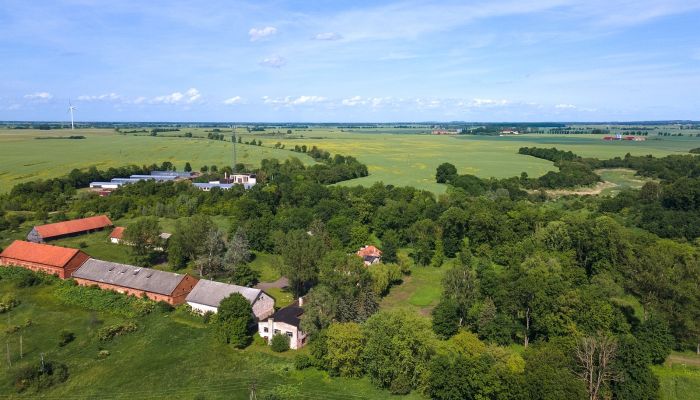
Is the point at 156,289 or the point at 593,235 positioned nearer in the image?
the point at 156,289

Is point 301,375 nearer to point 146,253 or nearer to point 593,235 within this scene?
point 146,253

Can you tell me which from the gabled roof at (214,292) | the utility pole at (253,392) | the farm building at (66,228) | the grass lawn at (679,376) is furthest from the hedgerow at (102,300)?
the grass lawn at (679,376)

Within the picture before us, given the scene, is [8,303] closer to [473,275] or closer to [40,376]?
[40,376]

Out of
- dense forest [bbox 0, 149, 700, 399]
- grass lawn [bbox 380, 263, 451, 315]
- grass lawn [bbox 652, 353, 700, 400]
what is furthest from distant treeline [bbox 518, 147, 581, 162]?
grass lawn [bbox 652, 353, 700, 400]

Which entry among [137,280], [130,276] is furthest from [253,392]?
[130,276]

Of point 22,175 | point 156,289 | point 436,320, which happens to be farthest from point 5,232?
point 436,320

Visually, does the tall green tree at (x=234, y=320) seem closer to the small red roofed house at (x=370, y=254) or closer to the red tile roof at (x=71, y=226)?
the small red roofed house at (x=370, y=254)
